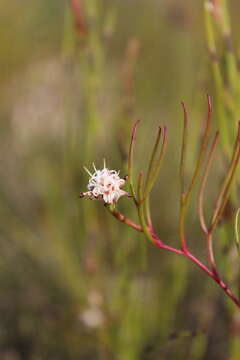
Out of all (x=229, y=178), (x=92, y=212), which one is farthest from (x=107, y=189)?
(x=92, y=212)

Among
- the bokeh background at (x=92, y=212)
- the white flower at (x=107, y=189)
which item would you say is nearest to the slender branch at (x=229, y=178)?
the white flower at (x=107, y=189)

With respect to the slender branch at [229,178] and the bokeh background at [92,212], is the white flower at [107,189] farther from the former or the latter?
the bokeh background at [92,212]

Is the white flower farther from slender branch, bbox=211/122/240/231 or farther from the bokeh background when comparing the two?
the bokeh background

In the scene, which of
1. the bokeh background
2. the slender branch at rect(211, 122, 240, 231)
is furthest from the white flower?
the bokeh background

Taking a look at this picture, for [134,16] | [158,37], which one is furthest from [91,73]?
[134,16]

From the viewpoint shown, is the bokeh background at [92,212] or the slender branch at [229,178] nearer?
the slender branch at [229,178]

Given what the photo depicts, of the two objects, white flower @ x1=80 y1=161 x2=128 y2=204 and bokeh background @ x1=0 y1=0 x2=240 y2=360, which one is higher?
bokeh background @ x1=0 y1=0 x2=240 y2=360

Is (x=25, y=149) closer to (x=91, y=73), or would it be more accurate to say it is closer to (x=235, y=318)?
(x=91, y=73)

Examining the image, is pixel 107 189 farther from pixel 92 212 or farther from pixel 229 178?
pixel 92 212
